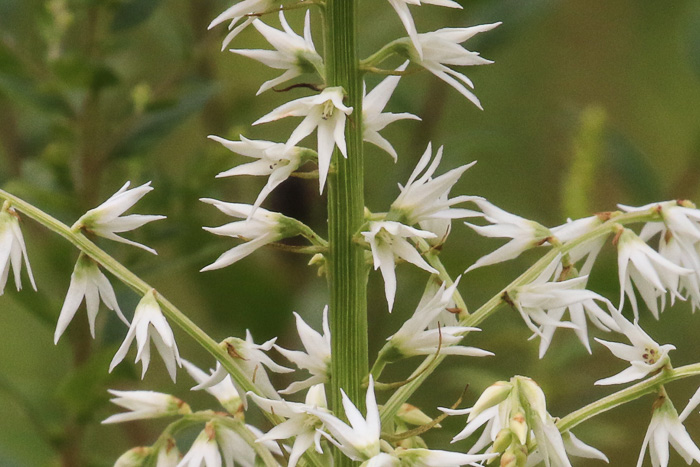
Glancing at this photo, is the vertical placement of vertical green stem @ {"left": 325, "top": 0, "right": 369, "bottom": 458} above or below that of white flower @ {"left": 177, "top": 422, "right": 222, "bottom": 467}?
above

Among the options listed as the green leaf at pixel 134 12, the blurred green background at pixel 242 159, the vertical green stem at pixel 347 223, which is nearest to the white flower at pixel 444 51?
the vertical green stem at pixel 347 223

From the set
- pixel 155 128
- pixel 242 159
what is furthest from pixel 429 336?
pixel 242 159

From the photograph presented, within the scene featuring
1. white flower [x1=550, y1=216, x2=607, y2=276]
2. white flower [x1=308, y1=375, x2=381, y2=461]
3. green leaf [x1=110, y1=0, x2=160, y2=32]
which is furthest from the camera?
green leaf [x1=110, y1=0, x2=160, y2=32]

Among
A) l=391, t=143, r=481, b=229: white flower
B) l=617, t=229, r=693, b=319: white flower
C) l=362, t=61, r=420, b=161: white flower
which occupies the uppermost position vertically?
l=362, t=61, r=420, b=161: white flower

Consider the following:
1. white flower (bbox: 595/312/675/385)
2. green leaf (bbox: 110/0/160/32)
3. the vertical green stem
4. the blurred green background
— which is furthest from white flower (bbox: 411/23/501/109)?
green leaf (bbox: 110/0/160/32)

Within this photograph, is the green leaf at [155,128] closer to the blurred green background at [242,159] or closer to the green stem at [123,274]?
the blurred green background at [242,159]

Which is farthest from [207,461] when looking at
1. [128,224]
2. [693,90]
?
[693,90]

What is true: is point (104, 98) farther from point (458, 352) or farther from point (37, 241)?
point (458, 352)

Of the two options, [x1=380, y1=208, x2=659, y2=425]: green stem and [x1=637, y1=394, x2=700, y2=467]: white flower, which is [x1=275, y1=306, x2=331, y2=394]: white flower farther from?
[x1=637, y1=394, x2=700, y2=467]: white flower
